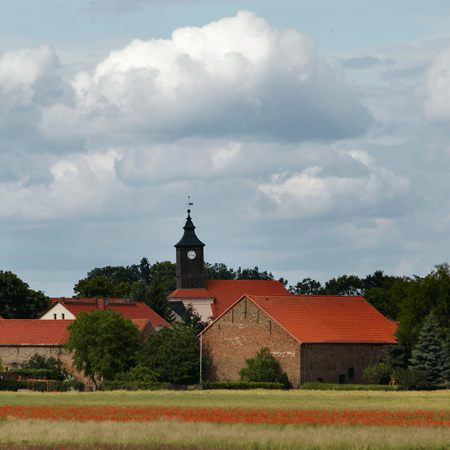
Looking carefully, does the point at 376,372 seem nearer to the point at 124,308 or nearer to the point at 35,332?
the point at 35,332

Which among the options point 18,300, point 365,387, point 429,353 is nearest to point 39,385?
point 365,387

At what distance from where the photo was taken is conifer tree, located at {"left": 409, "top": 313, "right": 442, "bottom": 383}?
61.1m

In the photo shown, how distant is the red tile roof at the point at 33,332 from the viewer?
7588 centimetres

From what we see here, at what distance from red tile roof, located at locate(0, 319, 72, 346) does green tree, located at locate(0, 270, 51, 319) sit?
64.3 ft

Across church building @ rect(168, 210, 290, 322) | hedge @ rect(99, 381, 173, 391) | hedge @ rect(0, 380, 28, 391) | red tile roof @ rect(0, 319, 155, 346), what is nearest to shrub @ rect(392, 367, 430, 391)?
hedge @ rect(99, 381, 173, 391)

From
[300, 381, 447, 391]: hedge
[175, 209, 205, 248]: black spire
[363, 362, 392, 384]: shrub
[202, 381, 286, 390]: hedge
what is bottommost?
[300, 381, 447, 391]: hedge

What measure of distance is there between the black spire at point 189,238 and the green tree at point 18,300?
25998 millimetres

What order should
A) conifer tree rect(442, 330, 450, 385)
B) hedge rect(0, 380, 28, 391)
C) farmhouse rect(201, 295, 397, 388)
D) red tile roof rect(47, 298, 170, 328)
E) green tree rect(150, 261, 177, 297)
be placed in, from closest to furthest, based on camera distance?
1. conifer tree rect(442, 330, 450, 385)
2. hedge rect(0, 380, 28, 391)
3. farmhouse rect(201, 295, 397, 388)
4. red tile roof rect(47, 298, 170, 328)
5. green tree rect(150, 261, 177, 297)

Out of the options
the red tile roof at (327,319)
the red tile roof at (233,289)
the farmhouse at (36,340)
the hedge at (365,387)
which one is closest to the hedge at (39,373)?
the farmhouse at (36,340)

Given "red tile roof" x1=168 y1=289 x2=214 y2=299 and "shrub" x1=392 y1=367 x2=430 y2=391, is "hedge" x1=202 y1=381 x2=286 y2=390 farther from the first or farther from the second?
"red tile roof" x1=168 y1=289 x2=214 y2=299

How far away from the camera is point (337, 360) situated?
6594 centimetres

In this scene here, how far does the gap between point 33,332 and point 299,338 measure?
92.1ft

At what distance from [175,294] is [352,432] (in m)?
101

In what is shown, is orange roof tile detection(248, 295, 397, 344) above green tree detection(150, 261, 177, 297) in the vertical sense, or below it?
below
